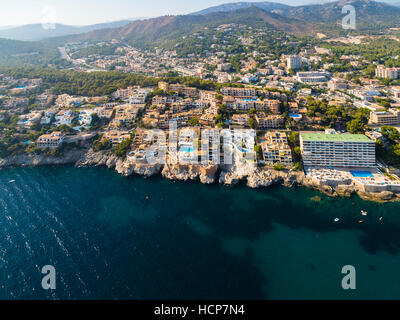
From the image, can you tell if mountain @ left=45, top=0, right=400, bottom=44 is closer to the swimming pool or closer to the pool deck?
the pool deck

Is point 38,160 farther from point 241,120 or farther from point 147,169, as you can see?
point 241,120

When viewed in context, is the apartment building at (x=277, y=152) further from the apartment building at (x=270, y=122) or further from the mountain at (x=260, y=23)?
the mountain at (x=260, y=23)

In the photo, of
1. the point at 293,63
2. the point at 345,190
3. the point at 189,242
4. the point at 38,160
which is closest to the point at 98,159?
the point at 38,160

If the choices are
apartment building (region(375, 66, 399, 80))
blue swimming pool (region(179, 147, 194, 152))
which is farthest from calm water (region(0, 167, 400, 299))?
apartment building (region(375, 66, 399, 80))

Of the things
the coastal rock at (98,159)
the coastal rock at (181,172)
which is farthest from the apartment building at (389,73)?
the coastal rock at (98,159)

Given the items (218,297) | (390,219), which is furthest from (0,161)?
(390,219)

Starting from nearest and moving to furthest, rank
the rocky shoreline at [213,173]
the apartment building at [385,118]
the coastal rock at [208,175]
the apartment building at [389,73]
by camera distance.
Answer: the rocky shoreline at [213,173], the coastal rock at [208,175], the apartment building at [385,118], the apartment building at [389,73]
